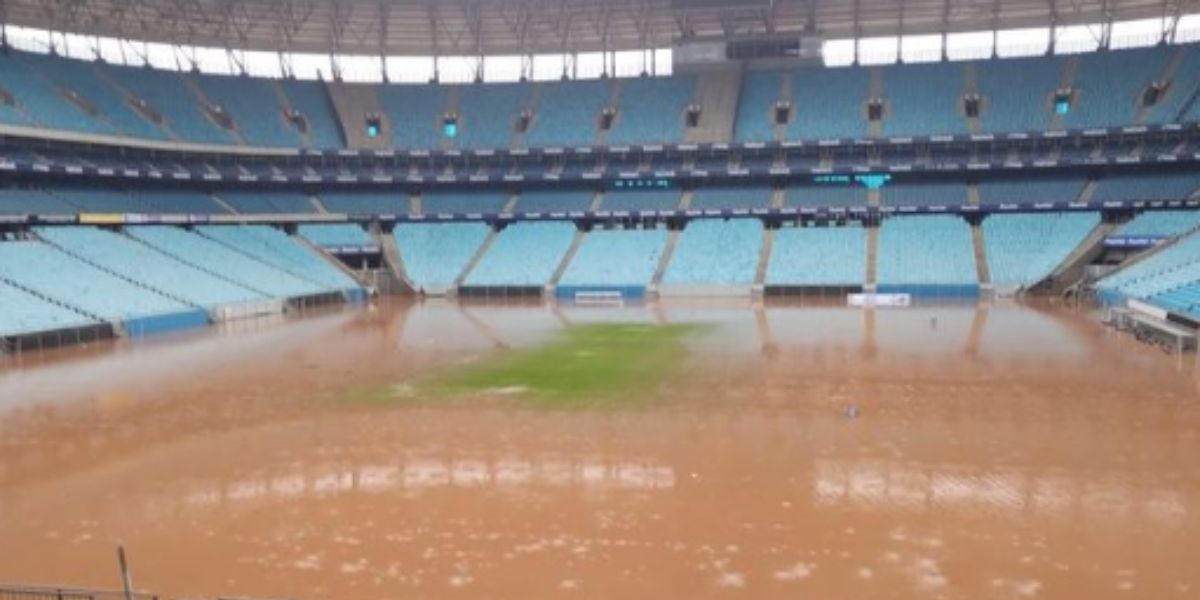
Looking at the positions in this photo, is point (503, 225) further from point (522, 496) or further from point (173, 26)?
point (522, 496)

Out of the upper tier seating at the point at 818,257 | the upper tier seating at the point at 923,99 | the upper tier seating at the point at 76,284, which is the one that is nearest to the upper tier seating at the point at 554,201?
the upper tier seating at the point at 818,257

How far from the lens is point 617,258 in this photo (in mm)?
66750

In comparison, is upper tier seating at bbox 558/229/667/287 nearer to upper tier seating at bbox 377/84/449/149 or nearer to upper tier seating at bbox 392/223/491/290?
upper tier seating at bbox 392/223/491/290

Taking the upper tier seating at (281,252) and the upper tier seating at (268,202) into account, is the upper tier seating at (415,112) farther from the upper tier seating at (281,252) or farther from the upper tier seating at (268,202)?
the upper tier seating at (281,252)

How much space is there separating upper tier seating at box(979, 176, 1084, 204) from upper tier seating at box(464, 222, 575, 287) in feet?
107

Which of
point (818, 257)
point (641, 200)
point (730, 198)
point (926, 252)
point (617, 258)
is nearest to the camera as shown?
point (926, 252)

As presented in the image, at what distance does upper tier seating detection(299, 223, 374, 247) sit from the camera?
69875mm

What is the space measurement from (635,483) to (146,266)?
44706 mm

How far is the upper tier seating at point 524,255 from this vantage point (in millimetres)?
65812

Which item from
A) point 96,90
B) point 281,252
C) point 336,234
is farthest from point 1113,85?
point 96,90

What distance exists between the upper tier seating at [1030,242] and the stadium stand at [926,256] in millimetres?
1689

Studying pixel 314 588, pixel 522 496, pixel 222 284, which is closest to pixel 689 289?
pixel 222 284

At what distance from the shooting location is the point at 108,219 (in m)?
55.7

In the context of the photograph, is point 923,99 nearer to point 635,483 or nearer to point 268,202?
point 268,202
